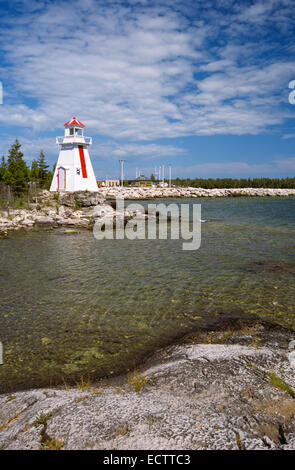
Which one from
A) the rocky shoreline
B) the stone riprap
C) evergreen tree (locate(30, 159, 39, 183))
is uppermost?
evergreen tree (locate(30, 159, 39, 183))

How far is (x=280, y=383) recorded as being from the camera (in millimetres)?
5270

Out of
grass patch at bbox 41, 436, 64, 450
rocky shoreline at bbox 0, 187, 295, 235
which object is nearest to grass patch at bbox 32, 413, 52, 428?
grass patch at bbox 41, 436, 64, 450

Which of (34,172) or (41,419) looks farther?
(34,172)

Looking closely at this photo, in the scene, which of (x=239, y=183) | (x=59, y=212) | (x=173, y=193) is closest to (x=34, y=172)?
(x=59, y=212)

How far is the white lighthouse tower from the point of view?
1939 inches

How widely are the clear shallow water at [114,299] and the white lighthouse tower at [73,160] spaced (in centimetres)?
2941

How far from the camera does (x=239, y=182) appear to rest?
165m

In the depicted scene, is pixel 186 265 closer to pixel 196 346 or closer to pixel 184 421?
pixel 196 346

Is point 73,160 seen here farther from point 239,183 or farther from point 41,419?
point 239,183

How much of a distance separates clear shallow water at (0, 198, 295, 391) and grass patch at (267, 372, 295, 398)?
3.27 m

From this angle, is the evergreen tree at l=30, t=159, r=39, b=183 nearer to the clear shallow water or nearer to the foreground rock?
the clear shallow water

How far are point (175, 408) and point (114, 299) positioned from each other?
7.31 meters
